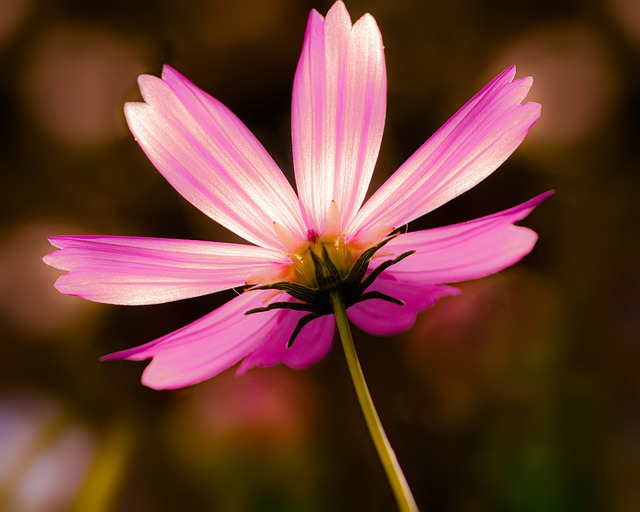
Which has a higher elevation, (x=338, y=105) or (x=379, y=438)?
(x=338, y=105)

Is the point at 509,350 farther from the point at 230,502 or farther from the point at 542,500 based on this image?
the point at 230,502

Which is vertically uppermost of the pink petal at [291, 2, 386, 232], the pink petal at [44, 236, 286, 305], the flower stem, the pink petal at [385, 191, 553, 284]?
the pink petal at [291, 2, 386, 232]

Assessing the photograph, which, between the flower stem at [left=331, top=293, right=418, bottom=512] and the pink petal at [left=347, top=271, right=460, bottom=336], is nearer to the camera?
the flower stem at [left=331, top=293, right=418, bottom=512]

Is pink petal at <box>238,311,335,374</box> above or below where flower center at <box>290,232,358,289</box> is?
below

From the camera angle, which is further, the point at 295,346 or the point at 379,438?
the point at 295,346
